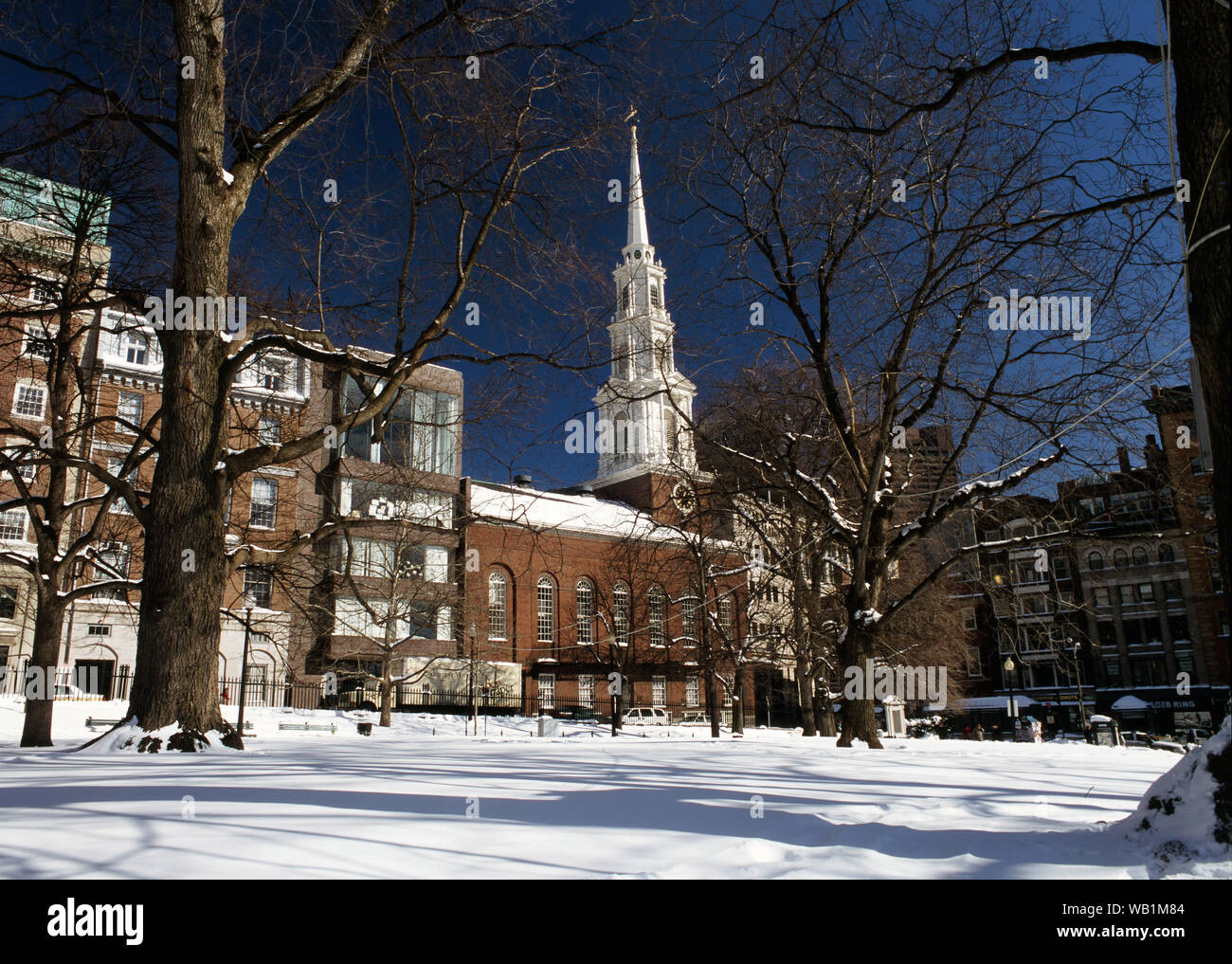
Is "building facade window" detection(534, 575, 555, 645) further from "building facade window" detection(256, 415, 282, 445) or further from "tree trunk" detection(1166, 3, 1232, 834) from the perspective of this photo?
"tree trunk" detection(1166, 3, 1232, 834)

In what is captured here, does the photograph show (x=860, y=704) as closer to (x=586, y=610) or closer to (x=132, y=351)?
(x=132, y=351)

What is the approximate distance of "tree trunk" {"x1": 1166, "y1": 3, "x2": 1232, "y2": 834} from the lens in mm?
4004

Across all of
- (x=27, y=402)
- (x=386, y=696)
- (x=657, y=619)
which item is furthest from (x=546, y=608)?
(x=27, y=402)

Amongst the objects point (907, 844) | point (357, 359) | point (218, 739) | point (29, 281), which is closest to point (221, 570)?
point (218, 739)

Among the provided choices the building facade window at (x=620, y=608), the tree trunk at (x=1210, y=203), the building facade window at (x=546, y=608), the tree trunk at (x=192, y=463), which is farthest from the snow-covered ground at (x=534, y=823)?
the building facade window at (x=546, y=608)

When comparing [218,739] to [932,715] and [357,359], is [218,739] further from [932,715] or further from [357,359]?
[932,715]

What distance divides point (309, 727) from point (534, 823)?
82.5 ft

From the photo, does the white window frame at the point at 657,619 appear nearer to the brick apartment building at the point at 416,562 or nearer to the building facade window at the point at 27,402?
the brick apartment building at the point at 416,562

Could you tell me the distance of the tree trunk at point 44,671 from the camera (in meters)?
12.1

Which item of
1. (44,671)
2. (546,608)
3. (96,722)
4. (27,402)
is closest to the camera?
(44,671)

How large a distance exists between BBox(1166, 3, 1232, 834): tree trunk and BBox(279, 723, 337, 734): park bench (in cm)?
2500

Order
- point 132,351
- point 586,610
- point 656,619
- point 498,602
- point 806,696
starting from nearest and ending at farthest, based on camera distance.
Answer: point 806,696 < point 132,351 < point 656,619 < point 498,602 < point 586,610

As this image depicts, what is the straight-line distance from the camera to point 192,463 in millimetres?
8141

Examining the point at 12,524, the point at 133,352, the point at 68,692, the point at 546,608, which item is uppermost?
the point at 133,352
